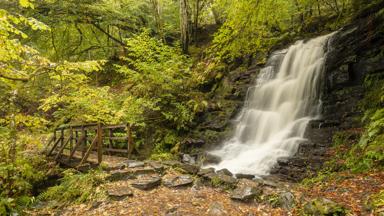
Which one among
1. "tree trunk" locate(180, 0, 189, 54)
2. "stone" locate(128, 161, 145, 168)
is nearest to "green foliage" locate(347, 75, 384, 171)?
"stone" locate(128, 161, 145, 168)

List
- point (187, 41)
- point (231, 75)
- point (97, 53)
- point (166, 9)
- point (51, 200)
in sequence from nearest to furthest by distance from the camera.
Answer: point (51, 200)
point (231, 75)
point (187, 41)
point (97, 53)
point (166, 9)

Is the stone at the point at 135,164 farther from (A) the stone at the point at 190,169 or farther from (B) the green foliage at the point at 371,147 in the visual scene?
(B) the green foliage at the point at 371,147

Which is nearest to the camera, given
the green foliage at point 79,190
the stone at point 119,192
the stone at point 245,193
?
the stone at point 245,193

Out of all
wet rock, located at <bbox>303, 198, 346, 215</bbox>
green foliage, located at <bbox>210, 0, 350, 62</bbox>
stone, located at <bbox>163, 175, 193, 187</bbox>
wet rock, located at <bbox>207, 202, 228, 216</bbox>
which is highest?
green foliage, located at <bbox>210, 0, 350, 62</bbox>

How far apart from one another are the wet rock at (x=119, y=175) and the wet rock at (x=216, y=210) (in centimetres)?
252

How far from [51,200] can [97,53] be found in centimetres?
1302

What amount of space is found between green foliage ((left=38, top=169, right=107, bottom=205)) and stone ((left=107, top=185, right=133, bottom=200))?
7.8 inches

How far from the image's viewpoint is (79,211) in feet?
19.2

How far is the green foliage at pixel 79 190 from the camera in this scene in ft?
20.9

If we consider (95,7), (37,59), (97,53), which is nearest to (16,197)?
(37,59)

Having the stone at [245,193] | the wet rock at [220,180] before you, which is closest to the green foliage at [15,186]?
the wet rock at [220,180]

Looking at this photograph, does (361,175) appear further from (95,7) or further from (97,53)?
(97,53)

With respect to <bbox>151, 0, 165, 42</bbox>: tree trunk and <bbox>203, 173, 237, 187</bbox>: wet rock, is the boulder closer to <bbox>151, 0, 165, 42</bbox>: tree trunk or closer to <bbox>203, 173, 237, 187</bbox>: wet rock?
<bbox>203, 173, 237, 187</bbox>: wet rock

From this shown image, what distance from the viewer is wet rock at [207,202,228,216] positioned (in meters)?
5.24
